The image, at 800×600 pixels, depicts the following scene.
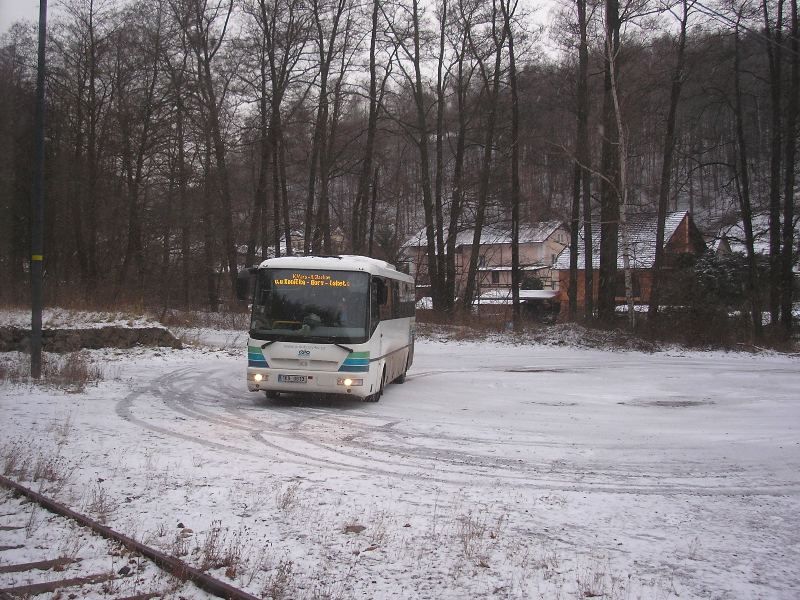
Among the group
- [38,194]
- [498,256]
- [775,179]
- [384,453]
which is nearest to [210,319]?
[38,194]

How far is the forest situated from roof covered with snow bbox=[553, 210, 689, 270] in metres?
0.92

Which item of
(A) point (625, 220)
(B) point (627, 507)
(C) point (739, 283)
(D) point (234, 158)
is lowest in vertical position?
(B) point (627, 507)

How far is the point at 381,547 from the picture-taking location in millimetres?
5781

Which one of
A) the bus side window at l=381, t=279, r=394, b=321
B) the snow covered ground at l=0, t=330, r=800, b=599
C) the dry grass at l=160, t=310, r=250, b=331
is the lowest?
the snow covered ground at l=0, t=330, r=800, b=599

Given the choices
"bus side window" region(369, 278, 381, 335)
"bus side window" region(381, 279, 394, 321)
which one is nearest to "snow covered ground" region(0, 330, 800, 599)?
"bus side window" region(369, 278, 381, 335)

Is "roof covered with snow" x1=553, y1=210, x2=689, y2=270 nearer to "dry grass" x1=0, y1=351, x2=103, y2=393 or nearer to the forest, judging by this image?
the forest

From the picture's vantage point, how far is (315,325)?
1309 centimetres

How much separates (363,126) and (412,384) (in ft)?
82.9

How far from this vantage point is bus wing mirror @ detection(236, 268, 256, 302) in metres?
13.2

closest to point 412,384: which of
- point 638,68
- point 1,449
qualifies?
point 1,449

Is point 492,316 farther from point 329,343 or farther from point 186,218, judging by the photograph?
point 329,343

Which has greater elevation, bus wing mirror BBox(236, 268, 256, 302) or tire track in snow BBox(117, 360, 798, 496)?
bus wing mirror BBox(236, 268, 256, 302)

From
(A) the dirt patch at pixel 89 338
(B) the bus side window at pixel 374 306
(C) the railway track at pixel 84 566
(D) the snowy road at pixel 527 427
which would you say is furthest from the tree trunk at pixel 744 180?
(C) the railway track at pixel 84 566

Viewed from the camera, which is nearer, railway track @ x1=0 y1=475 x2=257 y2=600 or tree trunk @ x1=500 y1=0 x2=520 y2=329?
railway track @ x1=0 y1=475 x2=257 y2=600
